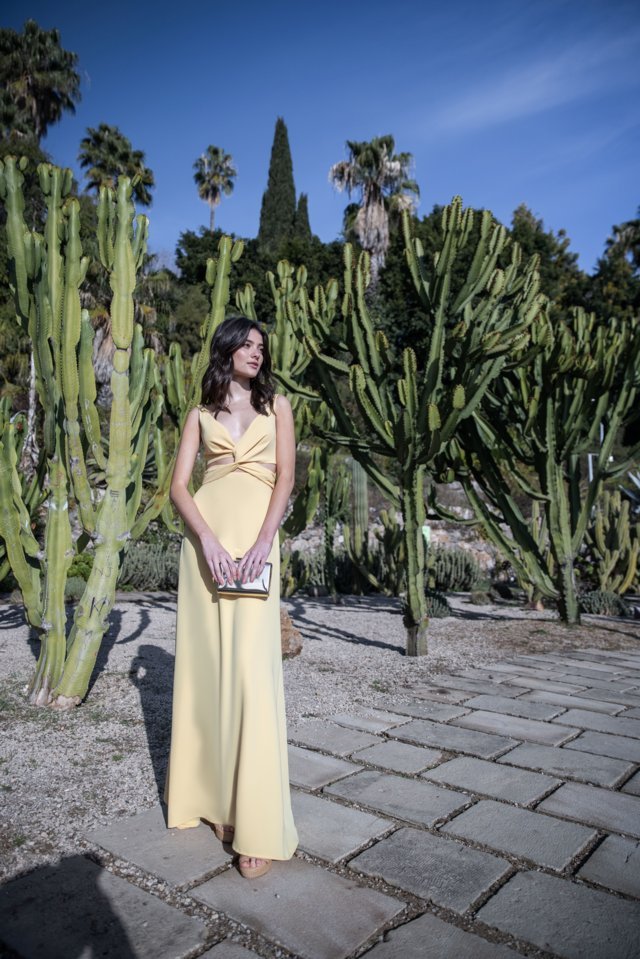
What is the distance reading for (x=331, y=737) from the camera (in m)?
3.54

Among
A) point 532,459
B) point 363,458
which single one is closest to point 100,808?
point 363,458

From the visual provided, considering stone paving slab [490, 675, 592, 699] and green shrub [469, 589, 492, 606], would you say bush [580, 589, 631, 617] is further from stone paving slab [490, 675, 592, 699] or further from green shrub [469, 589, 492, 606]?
stone paving slab [490, 675, 592, 699]

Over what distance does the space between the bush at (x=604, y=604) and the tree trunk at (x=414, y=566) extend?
3906 mm

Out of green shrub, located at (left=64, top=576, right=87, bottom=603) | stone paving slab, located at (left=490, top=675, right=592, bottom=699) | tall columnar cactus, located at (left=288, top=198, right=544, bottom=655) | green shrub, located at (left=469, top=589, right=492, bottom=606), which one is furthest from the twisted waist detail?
green shrub, located at (left=469, top=589, right=492, bottom=606)

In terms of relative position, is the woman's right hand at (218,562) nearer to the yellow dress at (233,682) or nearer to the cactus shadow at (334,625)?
the yellow dress at (233,682)

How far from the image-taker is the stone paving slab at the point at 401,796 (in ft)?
8.66

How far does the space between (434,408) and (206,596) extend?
123 inches

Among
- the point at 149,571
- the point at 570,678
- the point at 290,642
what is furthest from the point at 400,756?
the point at 149,571

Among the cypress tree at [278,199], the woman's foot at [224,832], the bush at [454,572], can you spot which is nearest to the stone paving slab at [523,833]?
the woman's foot at [224,832]

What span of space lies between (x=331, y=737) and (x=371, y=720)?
1.31 ft

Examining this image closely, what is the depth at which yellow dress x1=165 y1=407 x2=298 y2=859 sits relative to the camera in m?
2.24

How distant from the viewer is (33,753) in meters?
3.24

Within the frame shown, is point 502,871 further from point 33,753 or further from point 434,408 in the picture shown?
point 434,408

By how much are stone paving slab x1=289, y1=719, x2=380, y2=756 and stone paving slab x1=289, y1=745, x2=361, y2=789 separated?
0.34 ft
